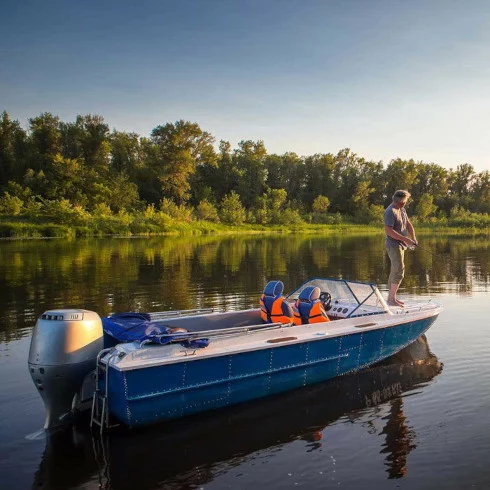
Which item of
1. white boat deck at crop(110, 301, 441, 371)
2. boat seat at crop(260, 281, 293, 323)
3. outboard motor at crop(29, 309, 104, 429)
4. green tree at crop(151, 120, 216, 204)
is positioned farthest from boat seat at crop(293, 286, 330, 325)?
green tree at crop(151, 120, 216, 204)

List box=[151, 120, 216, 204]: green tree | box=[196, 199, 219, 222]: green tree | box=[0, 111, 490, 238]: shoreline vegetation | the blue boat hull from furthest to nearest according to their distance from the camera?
box=[151, 120, 216, 204]: green tree, box=[196, 199, 219, 222]: green tree, box=[0, 111, 490, 238]: shoreline vegetation, the blue boat hull

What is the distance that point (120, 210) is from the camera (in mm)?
60344

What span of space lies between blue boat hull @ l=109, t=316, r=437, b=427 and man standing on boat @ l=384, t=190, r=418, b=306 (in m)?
1.34

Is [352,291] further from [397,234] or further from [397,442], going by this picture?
[397,442]

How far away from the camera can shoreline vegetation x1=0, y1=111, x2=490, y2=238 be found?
54812 mm

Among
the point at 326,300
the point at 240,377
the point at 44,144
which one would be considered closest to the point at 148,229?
the point at 44,144

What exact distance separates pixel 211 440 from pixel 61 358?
2.10 metres

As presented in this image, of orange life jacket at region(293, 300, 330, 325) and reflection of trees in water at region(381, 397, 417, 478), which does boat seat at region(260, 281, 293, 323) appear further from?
reflection of trees in water at region(381, 397, 417, 478)

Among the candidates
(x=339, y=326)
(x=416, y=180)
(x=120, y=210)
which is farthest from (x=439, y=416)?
(x=416, y=180)

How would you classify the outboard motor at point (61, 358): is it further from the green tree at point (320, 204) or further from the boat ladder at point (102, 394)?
the green tree at point (320, 204)

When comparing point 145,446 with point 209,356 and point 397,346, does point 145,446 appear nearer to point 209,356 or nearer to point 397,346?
point 209,356

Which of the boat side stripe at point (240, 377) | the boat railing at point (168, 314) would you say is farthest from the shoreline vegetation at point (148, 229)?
Answer: the boat side stripe at point (240, 377)

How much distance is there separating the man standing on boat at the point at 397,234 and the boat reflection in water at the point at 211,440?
2334mm

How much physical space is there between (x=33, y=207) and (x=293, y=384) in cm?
5051
